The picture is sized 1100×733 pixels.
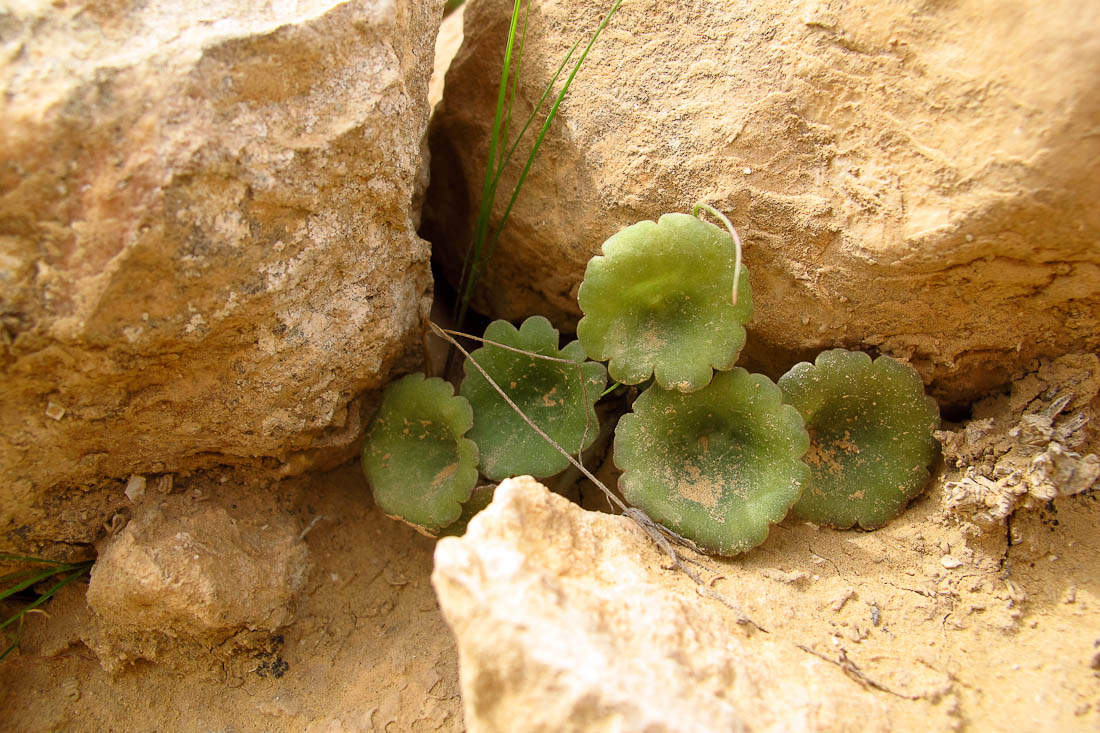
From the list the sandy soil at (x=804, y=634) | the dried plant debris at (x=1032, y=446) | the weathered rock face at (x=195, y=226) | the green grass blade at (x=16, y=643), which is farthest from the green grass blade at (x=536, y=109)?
the green grass blade at (x=16, y=643)

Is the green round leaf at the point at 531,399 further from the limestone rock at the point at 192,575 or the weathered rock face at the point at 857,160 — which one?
the limestone rock at the point at 192,575

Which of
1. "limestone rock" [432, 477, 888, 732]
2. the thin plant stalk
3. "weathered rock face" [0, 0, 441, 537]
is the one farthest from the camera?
the thin plant stalk

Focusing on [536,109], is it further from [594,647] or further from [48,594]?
[48,594]

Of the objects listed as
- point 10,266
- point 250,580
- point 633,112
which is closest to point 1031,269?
point 633,112

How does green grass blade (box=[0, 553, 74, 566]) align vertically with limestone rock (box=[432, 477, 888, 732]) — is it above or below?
below

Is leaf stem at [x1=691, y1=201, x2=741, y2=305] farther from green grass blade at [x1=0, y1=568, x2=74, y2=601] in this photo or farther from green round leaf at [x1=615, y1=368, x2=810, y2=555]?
green grass blade at [x1=0, y1=568, x2=74, y2=601]

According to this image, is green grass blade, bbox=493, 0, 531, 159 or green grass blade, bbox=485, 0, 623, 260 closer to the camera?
green grass blade, bbox=485, 0, 623, 260

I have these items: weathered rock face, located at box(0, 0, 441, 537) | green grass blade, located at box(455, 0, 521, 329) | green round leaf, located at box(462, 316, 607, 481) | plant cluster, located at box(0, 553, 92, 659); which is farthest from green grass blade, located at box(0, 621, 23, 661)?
green grass blade, located at box(455, 0, 521, 329)

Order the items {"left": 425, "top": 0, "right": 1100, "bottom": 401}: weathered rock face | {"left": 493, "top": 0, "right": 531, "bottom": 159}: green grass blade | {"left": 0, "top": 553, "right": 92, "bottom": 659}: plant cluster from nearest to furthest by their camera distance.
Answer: {"left": 425, "top": 0, "right": 1100, "bottom": 401}: weathered rock face → {"left": 0, "top": 553, "right": 92, "bottom": 659}: plant cluster → {"left": 493, "top": 0, "right": 531, "bottom": 159}: green grass blade

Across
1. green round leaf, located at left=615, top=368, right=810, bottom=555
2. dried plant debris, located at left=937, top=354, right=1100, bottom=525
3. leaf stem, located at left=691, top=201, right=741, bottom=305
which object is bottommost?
green round leaf, located at left=615, top=368, right=810, bottom=555

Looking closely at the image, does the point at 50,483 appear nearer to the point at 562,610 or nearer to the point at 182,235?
the point at 182,235
